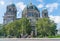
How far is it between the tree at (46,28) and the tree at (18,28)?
467 mm

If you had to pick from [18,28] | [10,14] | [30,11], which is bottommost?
[18,28]

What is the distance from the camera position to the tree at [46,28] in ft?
21.8

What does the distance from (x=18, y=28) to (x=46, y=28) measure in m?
1.18

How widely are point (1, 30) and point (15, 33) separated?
2.21 feet

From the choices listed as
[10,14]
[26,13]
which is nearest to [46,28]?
[26,13]

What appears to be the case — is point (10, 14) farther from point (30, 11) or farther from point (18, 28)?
point (18, 28)

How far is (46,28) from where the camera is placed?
6.77m

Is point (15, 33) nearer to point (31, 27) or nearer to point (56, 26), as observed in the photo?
point (31, 27)

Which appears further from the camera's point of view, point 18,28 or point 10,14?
point 10,14

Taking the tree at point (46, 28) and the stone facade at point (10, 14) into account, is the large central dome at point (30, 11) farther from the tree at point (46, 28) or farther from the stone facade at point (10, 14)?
the tree at point (46, 28)

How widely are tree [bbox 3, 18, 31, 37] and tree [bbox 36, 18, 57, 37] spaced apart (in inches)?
18.4

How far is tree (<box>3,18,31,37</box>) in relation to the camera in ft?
22.5

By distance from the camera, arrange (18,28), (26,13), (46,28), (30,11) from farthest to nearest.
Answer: (30,11)
(26,13)
(18,28)
(46,28)

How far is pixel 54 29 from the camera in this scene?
6918 millimetres
